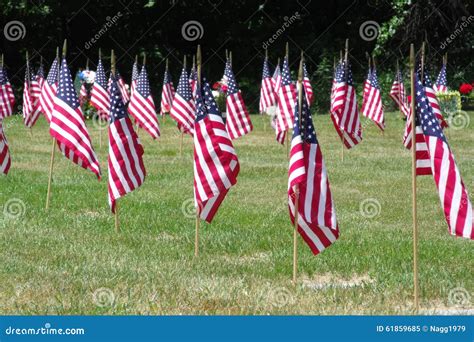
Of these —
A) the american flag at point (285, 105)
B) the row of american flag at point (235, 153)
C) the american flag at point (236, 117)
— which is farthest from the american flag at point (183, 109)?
the row of american flag at point (235, 153)

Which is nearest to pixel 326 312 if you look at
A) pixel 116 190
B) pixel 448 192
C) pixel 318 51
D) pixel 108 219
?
pixel 448 192

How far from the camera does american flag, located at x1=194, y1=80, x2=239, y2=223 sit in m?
9.78

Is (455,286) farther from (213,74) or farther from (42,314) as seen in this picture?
(213,74)

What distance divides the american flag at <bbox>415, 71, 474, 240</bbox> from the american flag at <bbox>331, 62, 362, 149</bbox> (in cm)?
1116

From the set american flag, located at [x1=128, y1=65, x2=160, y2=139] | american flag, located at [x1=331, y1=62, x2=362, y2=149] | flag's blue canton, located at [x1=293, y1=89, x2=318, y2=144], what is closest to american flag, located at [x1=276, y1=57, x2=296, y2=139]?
american flag, located at [x1=331, y1=62, x2=362, y2=149]

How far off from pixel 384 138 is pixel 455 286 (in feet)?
62.0

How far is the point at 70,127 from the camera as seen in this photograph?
12500mm

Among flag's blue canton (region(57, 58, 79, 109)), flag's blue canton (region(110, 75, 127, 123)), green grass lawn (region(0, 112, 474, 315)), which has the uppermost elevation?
flag's blue canton (region(57, 58, 79, 109))

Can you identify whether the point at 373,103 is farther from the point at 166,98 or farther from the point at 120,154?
the point at 120,154

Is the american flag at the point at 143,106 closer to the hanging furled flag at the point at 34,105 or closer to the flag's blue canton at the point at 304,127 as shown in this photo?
the hanging furled flag at the point at 34,105

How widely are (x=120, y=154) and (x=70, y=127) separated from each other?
1459 mm

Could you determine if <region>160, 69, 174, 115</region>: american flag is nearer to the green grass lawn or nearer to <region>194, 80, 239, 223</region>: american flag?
the green grass lawn

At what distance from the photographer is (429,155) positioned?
26.2 ft

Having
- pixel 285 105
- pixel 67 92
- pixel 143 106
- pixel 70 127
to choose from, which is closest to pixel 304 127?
pixel 70 127
